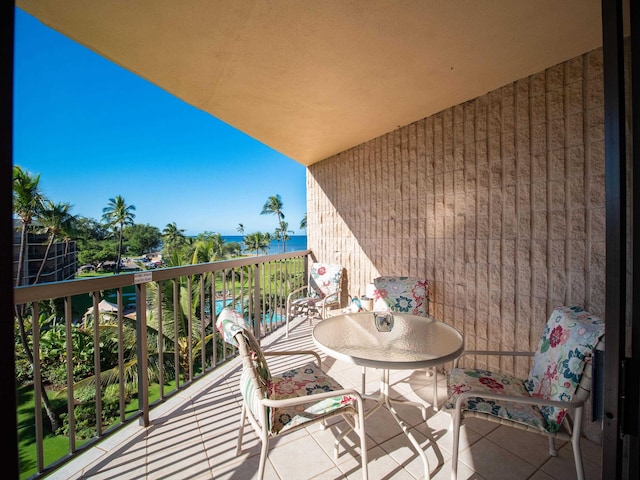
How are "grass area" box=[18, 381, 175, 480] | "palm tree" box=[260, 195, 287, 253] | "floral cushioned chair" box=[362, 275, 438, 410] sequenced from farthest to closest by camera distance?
1. "palm tree" box=[260, 195, 287, 253]
2. "grass area" box=[18, 381, 175, 480]
3. "floral cushioned chair" box=[362, 275, 438, 410]


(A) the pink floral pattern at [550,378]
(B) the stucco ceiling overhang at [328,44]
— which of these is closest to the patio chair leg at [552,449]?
(A) the pink floral pattern at [550,378]

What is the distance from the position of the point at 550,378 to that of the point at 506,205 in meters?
1.32

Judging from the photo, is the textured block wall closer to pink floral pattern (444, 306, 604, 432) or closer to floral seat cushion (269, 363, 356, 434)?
pink floral pattern (444, 306, 604, 432)

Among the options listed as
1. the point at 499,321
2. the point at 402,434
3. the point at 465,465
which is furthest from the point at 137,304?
the point at 499,321

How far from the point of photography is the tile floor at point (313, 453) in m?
1.60

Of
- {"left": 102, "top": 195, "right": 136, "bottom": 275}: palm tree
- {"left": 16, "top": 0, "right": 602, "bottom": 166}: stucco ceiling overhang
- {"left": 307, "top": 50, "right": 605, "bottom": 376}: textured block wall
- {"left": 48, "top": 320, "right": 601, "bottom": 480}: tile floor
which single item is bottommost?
{"left": 48, "top": 320, "right": 601, "bottom": 480}: tile floor

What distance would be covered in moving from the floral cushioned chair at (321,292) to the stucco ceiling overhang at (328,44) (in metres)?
2.36

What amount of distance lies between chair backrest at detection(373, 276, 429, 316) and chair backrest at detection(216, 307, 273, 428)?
172 centimetres

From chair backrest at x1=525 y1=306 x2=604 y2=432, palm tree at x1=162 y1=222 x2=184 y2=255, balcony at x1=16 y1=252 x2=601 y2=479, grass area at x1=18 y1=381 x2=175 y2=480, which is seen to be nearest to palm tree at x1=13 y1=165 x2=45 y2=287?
grass area at x1=18 y1=381 x2=175 y2=480

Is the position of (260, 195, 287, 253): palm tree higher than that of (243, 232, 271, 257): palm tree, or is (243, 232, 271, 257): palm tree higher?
(260, 195, 287, 253): palm tree

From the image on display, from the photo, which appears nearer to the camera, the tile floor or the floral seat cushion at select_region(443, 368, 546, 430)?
the floral seat cushion at select_region(443, 368, 546, 430)

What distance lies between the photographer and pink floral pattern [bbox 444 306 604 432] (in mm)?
1393

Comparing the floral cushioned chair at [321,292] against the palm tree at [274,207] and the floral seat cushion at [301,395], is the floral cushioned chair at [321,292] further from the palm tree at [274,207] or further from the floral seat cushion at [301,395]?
the palm tree at [274,207]

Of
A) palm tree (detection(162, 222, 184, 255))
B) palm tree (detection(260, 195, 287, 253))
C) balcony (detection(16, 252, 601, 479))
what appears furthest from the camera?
palm tree (detection(162, 222, 184, 255))
